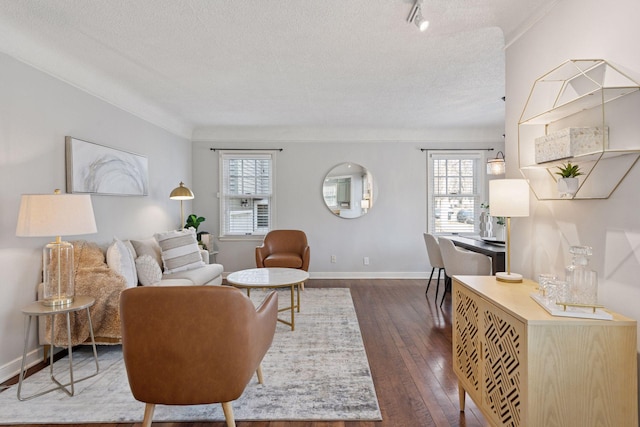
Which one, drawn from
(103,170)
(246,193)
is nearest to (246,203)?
(246,193)

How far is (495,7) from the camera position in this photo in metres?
2.29

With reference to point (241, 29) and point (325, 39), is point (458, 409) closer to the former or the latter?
point (325, 39)

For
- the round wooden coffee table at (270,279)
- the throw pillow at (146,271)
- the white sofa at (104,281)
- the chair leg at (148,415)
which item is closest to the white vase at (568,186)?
the round wooden coffee table at (270,279)

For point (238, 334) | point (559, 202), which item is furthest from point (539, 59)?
point (238, 334)

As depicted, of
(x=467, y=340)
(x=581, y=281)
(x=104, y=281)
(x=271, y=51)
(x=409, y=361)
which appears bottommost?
(x=409, y=361)

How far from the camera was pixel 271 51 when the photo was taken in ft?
9.85

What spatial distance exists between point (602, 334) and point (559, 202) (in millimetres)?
843

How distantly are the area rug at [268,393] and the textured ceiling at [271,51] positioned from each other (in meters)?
2.52

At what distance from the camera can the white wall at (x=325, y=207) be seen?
237 inches

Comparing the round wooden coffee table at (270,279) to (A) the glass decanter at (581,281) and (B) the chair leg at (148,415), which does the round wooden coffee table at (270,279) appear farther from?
(A) the glass decanter at (581,281)

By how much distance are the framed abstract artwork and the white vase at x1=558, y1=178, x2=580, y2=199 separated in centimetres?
379

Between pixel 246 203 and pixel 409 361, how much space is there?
13.2ft

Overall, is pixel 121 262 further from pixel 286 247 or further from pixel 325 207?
pixel 325 207

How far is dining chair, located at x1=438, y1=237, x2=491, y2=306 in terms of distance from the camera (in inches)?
146
